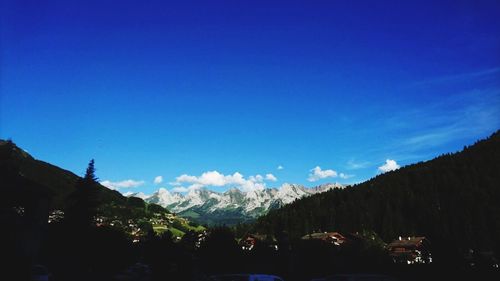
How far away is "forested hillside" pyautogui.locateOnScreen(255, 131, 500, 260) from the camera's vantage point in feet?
410

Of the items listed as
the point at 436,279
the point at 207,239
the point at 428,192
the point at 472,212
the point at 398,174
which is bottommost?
the point at 436,279

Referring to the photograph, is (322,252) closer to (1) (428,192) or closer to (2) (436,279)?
(2) (436,279)

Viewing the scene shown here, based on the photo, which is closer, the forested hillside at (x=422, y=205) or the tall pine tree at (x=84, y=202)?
the tall pine tree at (x=84, y=202)

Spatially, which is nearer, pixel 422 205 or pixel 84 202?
pixel 84 202

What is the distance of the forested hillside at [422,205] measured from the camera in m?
125

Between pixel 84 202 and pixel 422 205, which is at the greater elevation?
pixel 422 205

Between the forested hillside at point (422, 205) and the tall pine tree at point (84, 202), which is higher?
the forested hillside at point (422, 205)

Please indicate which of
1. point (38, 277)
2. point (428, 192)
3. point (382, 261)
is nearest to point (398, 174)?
point (428, 192)

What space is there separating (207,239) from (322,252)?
10.1 metres

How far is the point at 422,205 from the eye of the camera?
146625 mm

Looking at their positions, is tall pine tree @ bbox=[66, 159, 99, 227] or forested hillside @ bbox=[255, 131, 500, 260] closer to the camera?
tall pine tree @ bbox=[66, 159, 99, 227]

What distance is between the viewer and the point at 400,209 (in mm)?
153125

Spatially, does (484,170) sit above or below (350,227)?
above

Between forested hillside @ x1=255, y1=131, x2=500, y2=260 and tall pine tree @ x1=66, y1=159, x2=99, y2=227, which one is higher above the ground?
forested hillside @ x1=255, y1=131, x2=500, y2=260
